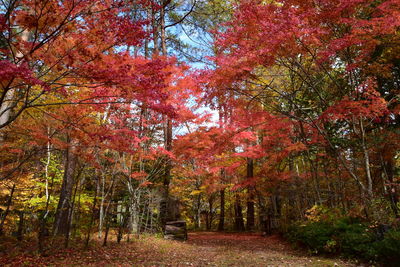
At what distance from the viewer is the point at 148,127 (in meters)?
9.69

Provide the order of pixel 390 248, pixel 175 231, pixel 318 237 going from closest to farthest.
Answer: pixel 390 248
pixel 318 237
pixel 175 231

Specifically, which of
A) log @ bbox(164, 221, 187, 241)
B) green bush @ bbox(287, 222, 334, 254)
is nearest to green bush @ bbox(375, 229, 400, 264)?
green bush @ bbox(287, 222, 334, 254)

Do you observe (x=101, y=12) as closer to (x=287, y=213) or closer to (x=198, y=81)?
(x=198, y=81)

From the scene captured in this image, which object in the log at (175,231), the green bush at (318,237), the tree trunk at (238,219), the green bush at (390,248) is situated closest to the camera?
the green bush at (390,248)

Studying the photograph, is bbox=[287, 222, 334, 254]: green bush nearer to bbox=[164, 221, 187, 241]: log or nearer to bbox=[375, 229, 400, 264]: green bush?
bbox=[375, 229, 400, 264]: green bush

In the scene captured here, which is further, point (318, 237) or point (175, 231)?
point (175, 231)

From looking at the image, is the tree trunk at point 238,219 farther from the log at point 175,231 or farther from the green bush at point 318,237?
the green bush at point 318,237

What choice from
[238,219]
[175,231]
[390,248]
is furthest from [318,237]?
[238,219]

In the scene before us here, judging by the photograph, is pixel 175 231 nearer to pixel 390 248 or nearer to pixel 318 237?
pixel 318 237

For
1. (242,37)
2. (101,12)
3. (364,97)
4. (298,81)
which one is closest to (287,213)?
(298,81)

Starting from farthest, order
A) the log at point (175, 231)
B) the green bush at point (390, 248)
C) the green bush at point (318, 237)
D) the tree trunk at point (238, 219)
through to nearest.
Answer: the tree trunk at point (238, 219) → the log at point (175, 231) → the green bush at point (318, 237) → the green bush at point (390, 248)

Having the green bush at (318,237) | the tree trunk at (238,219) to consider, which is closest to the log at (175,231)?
the green bush at (318,237)

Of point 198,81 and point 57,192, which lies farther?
point 57,192

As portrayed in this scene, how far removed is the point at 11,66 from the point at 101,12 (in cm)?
143
